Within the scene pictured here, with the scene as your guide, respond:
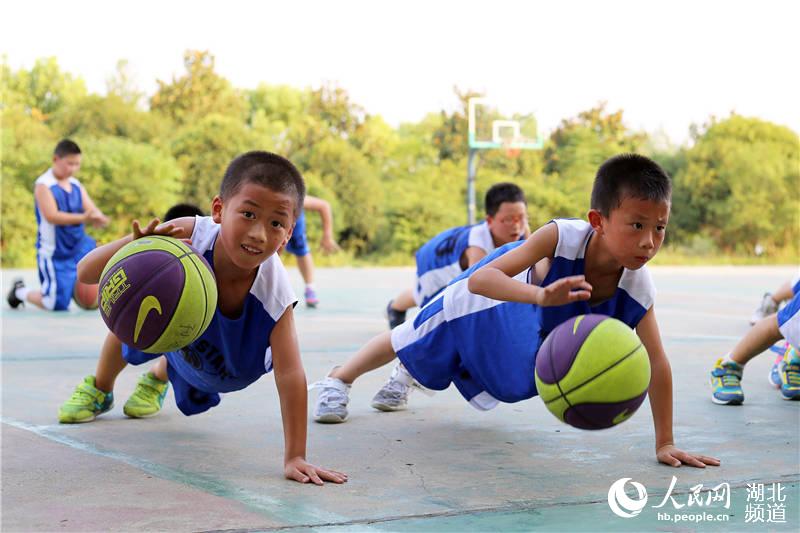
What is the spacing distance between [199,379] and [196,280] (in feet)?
2.21

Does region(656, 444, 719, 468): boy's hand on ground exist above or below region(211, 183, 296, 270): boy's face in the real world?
below

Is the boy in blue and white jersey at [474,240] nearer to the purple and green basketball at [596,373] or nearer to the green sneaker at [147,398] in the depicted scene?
the green sneaker at [147,398]

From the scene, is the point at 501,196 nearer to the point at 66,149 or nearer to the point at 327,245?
the point at 327,245

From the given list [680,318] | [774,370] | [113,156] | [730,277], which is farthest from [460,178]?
[774,370]

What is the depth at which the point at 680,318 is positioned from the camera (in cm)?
970

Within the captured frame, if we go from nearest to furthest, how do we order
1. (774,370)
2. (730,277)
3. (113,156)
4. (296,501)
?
(296,501) < (774,370) < (730,277) < (113,156)

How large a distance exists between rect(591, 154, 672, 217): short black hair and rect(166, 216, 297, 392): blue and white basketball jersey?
1.12 meters

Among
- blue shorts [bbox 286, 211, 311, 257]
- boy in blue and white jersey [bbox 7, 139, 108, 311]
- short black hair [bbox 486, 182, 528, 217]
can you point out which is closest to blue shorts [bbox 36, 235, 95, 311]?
boy in blue and white jersey [bbox 7, 139, 108, 311]

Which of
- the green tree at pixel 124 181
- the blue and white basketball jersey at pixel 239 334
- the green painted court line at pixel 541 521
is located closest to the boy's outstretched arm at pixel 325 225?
the blue and white basketball jersey at pixel 239 334

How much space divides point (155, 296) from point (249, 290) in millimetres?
409

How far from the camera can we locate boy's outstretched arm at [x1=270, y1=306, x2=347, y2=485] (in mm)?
3387

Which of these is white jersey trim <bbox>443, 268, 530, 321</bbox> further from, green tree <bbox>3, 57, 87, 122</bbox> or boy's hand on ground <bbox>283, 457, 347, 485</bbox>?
green tree <bbox>3, 57, 87, 122</bbox>

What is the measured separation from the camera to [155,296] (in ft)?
11.2

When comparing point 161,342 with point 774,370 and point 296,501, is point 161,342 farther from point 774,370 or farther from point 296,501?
point 774,370
